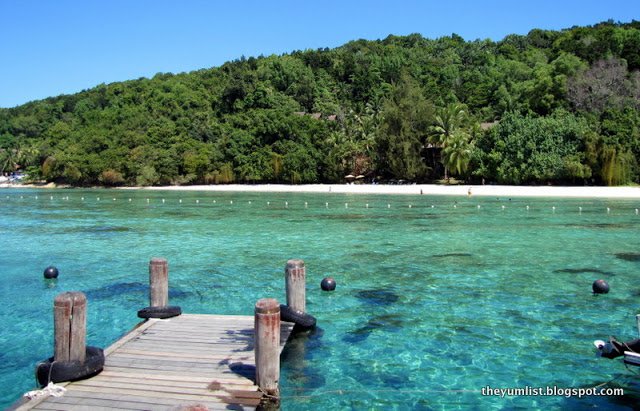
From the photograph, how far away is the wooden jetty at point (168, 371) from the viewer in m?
6.87

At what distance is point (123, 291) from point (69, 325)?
27.6ft

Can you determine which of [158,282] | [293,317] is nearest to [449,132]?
[293,317]

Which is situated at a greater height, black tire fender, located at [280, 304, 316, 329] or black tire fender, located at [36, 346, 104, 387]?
black tire fender, located at [36, 346, 104, 387]

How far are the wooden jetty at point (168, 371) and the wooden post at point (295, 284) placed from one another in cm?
186

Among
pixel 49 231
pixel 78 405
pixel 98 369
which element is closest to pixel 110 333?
pixel 98 369

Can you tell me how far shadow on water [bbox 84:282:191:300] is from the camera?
15.0m

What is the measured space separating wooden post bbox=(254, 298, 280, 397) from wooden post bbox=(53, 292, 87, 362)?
248 centimetres

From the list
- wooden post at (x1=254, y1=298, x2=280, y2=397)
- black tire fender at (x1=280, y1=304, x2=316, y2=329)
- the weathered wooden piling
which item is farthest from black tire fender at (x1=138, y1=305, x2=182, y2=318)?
wooden post at (x1=254, y1=298, x2=280, y2=397)

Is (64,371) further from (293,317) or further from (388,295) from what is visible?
(388,295)

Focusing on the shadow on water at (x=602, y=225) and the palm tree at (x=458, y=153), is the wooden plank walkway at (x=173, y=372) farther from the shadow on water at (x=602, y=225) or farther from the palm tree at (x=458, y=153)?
the palm tree at (x=458, y=153)

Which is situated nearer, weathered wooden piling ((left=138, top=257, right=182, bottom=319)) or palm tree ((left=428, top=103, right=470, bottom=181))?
weathered wooden piling ((left=138, top=257, right=182, bottom=319))

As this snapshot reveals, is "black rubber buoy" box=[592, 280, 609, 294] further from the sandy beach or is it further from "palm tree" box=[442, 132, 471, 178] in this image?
"palm tree" box=[442, 132, 471, 178]

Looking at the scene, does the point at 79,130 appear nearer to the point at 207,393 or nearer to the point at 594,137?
the point at 594,137

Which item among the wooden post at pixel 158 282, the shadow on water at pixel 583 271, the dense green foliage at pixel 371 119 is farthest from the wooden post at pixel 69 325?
the dense green foliage at pixel 371 119
